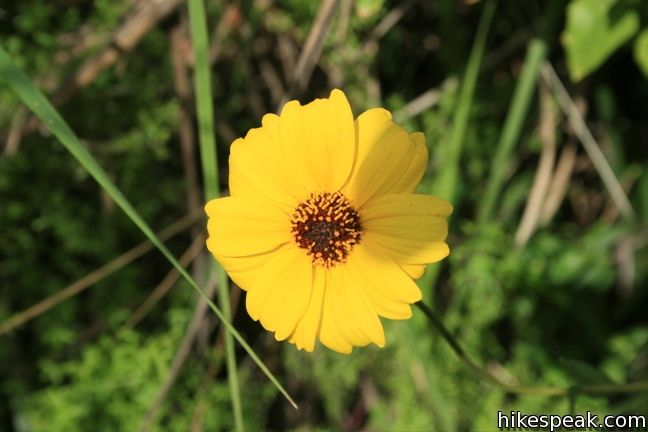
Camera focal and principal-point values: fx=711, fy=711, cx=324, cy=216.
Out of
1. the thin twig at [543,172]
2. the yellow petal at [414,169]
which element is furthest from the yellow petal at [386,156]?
the thin twig at [543,172]

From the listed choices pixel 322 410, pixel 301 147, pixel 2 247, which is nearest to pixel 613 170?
pixel 322 410

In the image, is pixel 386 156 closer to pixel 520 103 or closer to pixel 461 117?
pixel 461 117

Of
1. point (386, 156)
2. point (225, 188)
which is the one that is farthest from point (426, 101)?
point (386, 156)

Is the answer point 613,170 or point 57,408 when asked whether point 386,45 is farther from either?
point 57,408

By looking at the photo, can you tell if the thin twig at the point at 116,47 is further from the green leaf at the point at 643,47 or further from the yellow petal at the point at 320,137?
the green leaf at the point at 643,47

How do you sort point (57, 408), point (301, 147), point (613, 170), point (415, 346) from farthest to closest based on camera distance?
point (613, 170) < point (57, 408) < point (415, 346) < point (301, 147)

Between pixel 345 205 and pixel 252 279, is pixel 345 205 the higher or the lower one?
the higher one

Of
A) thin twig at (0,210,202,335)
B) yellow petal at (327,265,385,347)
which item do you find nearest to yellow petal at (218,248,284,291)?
yellow petal at (327,265,385,347)
